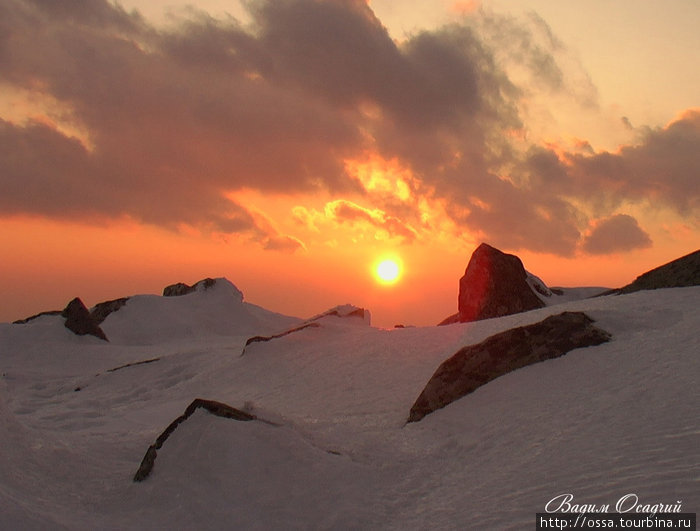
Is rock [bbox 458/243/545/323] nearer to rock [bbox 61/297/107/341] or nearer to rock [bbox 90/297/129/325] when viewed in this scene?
rock [bbox 61/297/107/341]

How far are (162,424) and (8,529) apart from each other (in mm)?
4941

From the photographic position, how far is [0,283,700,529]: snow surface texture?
4.45 m

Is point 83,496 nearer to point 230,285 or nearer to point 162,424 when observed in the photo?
point 162,424

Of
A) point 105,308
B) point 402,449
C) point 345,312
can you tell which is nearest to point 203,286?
point 105,308

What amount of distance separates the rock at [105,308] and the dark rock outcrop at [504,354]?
20142 mm

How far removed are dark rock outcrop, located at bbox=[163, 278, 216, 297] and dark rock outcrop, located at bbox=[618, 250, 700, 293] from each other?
795 inches

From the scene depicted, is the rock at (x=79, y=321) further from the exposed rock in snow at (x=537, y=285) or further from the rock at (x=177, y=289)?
the exposed rock in snow at (x=537, y=285)

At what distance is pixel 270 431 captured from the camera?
6.09 m

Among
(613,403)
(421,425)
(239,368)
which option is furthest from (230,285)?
(613,403)

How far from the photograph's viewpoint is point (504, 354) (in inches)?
305

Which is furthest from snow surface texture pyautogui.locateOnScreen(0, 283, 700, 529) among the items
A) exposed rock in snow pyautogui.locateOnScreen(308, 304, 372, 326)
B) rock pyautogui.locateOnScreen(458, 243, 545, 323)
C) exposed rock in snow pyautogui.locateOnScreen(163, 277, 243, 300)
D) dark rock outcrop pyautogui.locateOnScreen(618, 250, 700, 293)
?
exposed rock in snow pyautogui.locateOnScreen(163, 277, 243, 300)

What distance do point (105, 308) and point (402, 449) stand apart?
2186cm

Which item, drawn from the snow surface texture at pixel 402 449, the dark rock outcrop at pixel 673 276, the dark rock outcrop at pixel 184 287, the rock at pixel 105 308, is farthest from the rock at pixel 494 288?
the rock at pixel 105 308

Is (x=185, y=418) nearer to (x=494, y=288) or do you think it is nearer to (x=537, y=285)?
(x=494, y=288)
